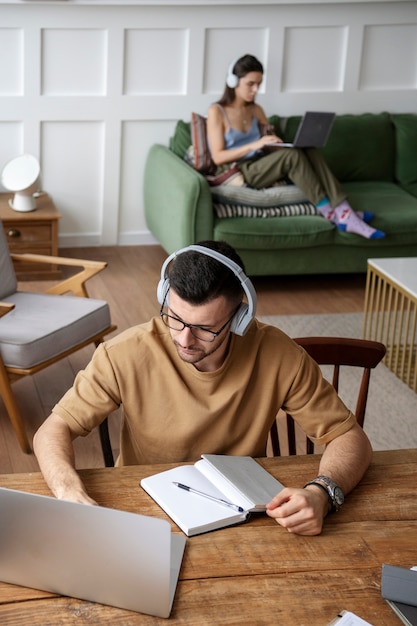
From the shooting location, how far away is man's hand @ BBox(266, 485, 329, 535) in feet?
5.68

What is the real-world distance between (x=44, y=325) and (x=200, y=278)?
175 cm

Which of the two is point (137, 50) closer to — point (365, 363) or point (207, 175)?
point (207, 175)

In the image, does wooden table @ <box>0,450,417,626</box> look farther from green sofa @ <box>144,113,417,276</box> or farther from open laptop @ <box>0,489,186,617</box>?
green sofa @ <box>144,113,417,276</box>

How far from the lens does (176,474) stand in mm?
1880

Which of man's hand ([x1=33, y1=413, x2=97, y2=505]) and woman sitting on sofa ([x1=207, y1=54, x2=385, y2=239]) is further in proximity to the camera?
woman sitting on sofa ([x1=207, y1=54, x2=385, y2=239])

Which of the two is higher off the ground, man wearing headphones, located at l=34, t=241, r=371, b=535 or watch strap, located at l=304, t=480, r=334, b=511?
man wearing headphones, located at l=34, t=241, r=371, b=535

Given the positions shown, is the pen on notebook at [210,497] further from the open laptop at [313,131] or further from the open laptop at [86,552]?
the open laptop at [313,131]

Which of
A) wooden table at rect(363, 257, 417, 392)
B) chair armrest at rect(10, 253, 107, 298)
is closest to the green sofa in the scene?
wooden table at rect(363, 257, 417, 392)

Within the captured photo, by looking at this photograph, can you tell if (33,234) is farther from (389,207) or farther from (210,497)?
(210,497)

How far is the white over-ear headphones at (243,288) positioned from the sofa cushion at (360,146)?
367 cm

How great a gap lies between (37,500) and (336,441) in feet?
2.63

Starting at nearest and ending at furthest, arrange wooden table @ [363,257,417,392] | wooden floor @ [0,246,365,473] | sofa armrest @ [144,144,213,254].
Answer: wooden floor @ [0,246,365,473] < wooden table @ [363,257,417,392] < sofa armrest @ [144,144,213,254]

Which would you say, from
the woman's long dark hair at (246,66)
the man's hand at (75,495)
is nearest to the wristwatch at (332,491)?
the man's hand at (75,495)

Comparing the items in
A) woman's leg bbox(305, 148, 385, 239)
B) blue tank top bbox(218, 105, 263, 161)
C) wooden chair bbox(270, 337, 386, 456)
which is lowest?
woman's leg bbox(305, 148, 385, 239)
